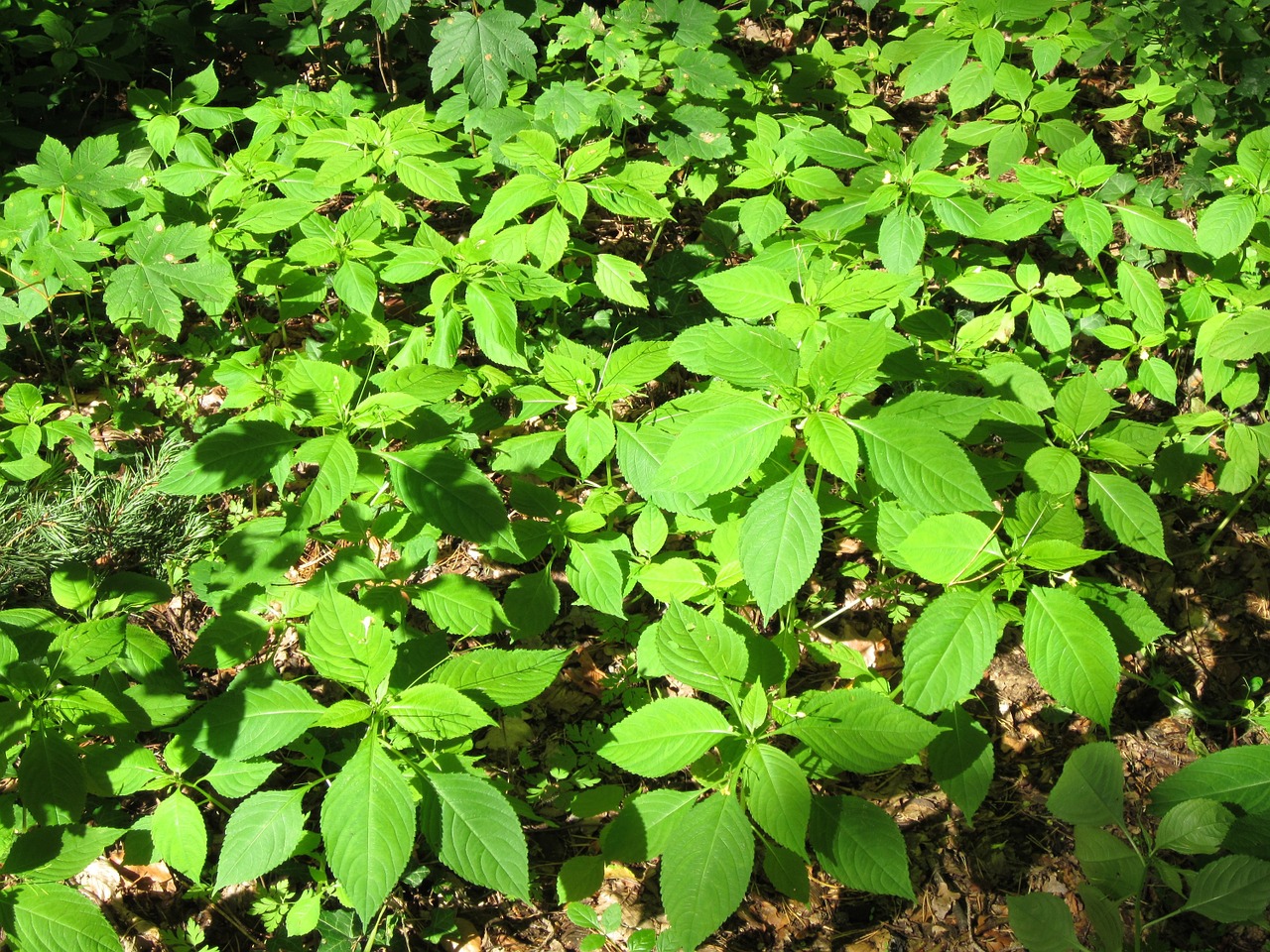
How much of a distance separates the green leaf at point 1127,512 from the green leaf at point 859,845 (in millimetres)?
1027

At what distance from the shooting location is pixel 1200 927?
94.0 inches

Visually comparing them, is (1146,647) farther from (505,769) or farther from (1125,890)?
(505,769)

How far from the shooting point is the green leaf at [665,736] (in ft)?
6.43

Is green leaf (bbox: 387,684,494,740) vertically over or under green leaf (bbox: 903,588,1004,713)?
under

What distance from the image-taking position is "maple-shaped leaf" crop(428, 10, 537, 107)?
323 centimetres

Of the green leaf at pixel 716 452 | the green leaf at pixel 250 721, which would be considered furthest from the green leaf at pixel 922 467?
the green leaf at pixel 250 721

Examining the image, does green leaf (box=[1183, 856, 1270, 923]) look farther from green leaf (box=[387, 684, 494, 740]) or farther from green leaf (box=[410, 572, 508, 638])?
green leaf (box=[410, 572, 508, 638])

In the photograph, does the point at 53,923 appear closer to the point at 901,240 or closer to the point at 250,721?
the point at 250,721

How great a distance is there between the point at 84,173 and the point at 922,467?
322cm

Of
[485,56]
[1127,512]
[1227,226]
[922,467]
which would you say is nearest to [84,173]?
[485,56]

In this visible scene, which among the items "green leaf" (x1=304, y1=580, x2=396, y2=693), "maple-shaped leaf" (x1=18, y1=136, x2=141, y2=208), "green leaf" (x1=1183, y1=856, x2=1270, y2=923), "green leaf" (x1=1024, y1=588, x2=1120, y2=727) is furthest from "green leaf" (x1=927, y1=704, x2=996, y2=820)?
"maple-shaped leaf" (x1=18, y1=136, x2=141, y2=208)

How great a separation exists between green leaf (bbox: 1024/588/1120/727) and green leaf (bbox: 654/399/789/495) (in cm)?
75

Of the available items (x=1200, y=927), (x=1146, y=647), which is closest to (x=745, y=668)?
(x=1200, y=927)

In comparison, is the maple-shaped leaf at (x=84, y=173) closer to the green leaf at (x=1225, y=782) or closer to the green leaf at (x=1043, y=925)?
the green leaf at (x=1043, y=925)
